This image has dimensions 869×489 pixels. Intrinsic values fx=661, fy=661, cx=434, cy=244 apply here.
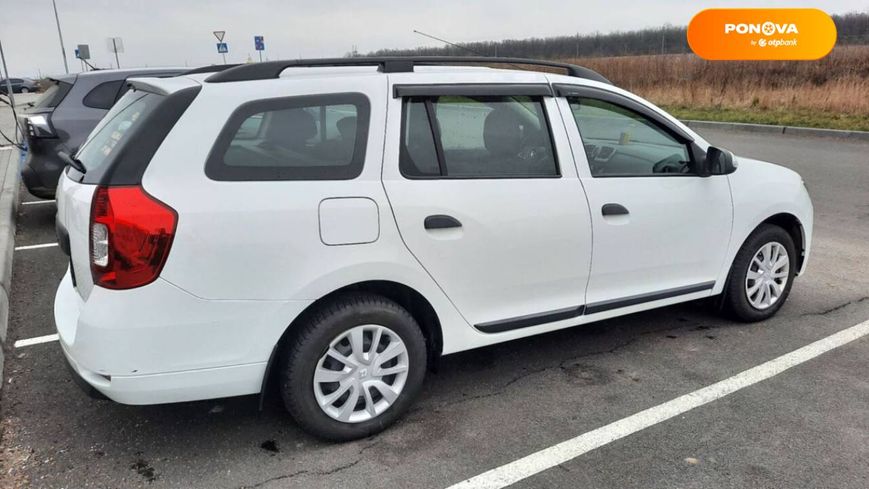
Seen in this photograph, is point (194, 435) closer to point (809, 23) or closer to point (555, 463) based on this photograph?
point (555, 463)

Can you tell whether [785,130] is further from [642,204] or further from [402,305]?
[402,305]

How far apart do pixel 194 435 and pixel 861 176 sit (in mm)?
9904

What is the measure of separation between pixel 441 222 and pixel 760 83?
20.9 meters

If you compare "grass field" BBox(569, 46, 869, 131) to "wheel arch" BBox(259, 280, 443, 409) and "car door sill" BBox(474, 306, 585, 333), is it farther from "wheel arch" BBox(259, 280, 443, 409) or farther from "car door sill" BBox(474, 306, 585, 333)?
"wheel arch" BBox(259, 280, 443, 409)

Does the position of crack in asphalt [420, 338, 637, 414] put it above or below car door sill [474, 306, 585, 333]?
below

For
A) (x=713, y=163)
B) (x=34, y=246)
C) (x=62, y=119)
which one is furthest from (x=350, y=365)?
(x=62, y=119)

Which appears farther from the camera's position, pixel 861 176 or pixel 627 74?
pixel 627 74

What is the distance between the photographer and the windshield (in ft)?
8.97

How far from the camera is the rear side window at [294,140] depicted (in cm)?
269

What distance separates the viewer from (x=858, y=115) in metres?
15.6

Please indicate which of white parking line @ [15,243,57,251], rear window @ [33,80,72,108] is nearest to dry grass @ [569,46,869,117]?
rear window @ [33,80,72,108]

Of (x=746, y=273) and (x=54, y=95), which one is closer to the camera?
(x=746, y=273)

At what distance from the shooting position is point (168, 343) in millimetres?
2582

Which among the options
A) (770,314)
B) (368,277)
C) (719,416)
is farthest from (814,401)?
(368,277)
